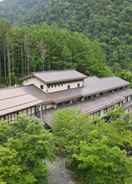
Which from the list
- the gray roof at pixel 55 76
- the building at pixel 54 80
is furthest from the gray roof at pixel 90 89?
the gray roof at pixel 55 76

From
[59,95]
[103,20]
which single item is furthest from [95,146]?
[103,20]

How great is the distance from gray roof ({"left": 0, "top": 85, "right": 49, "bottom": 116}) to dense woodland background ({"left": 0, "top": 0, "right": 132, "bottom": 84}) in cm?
1077

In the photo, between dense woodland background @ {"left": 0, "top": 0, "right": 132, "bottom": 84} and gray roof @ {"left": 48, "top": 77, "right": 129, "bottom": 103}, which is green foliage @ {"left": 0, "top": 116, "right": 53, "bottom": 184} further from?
dense woodland background @ {"left": 0, "top": 0, "right": 132, "bottom": 84}

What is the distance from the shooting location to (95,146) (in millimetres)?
16891

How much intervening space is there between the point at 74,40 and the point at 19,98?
23.9 metres

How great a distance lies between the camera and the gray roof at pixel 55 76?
97.9ft

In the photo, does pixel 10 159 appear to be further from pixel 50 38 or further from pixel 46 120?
pixel 50 38

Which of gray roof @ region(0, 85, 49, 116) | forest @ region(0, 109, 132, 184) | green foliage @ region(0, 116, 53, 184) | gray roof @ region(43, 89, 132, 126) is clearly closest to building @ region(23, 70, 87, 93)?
gray roof @ region(0, 85, 49, 116)

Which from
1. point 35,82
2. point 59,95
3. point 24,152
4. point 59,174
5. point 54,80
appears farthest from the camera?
point 54,80

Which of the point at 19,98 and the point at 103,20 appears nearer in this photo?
the point at 19,98

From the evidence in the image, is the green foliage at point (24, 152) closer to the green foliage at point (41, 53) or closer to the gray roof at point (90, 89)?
the gray roof at point (90, 89)

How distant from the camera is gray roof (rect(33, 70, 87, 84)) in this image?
29836mm

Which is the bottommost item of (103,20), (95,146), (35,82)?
(95,146)

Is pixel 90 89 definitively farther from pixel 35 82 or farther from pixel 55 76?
pixel 35 82
